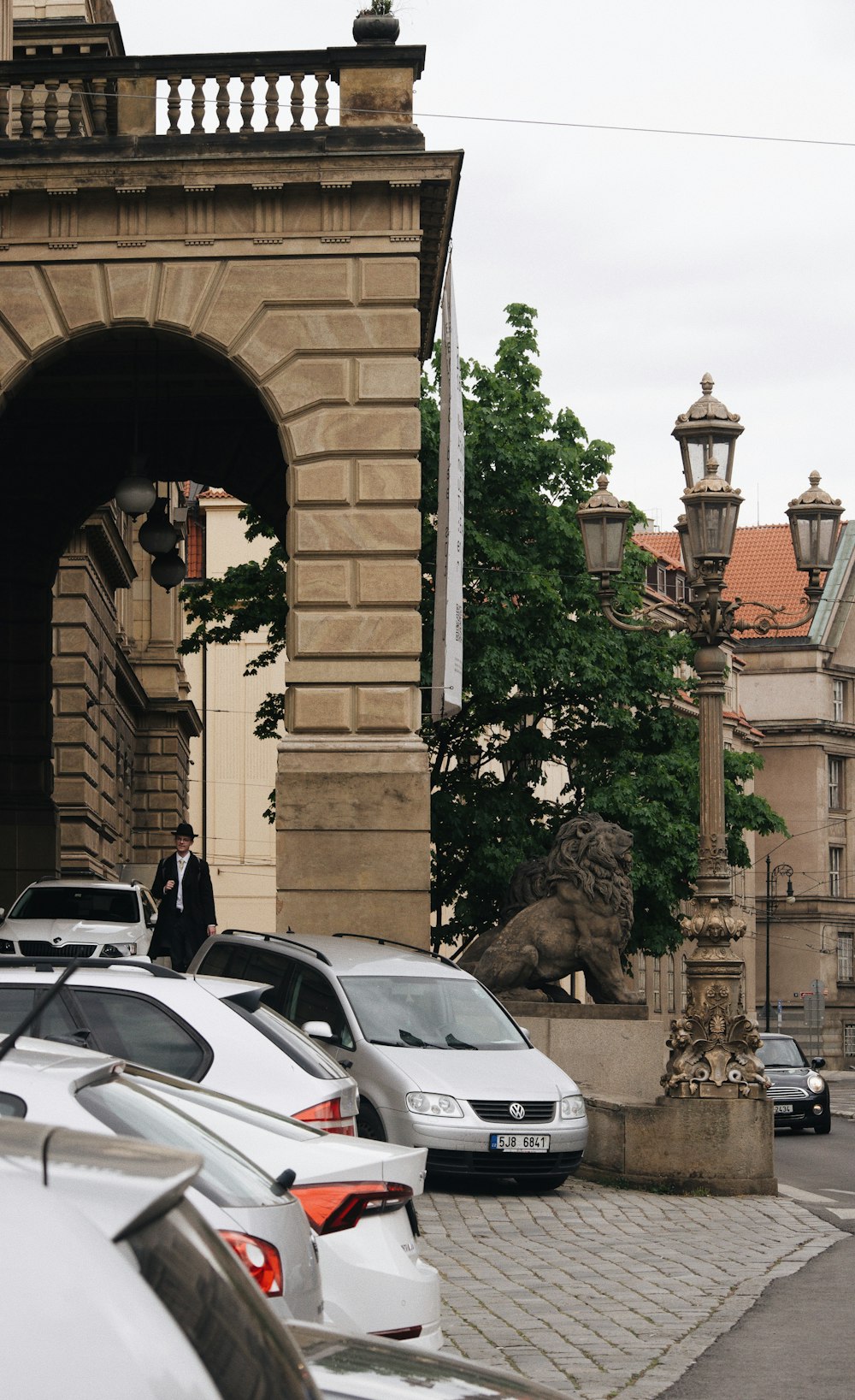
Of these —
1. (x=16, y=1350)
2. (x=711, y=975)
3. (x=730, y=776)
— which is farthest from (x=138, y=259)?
(x=730, y=776)

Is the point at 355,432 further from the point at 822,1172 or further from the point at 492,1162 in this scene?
the point at 822,1172

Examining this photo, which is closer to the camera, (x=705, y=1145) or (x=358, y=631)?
(x=705, y=1145)

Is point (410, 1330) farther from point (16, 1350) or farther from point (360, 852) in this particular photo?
point (360, 852)

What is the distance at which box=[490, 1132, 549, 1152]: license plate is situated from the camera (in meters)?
16.6

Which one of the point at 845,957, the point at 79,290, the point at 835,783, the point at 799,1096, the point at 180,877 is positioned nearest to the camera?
the point at 180,877

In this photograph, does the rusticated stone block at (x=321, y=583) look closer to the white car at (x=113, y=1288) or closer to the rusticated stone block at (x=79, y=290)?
the rusticated stone block at (x=79, y=290)

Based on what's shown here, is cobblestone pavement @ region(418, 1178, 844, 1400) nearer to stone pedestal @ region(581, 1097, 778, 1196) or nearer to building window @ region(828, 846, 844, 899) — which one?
stone pedestal @ region(581, 1097, 778, 1196)

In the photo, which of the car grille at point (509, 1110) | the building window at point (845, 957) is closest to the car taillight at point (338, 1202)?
the car grille at point (509, 1110)

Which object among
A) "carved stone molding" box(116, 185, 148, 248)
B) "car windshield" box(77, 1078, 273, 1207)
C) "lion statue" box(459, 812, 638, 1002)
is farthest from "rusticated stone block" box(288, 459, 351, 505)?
"car windshield" box(77, 1078, 273, 1207)

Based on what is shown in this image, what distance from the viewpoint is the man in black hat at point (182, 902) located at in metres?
20.1

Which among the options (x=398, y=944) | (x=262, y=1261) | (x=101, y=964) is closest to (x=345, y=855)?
(x=398, y=944)

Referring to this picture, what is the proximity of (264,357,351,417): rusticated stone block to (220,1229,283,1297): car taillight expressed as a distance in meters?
15.8

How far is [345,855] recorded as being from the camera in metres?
19.8

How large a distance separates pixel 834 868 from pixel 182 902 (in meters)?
86.4
